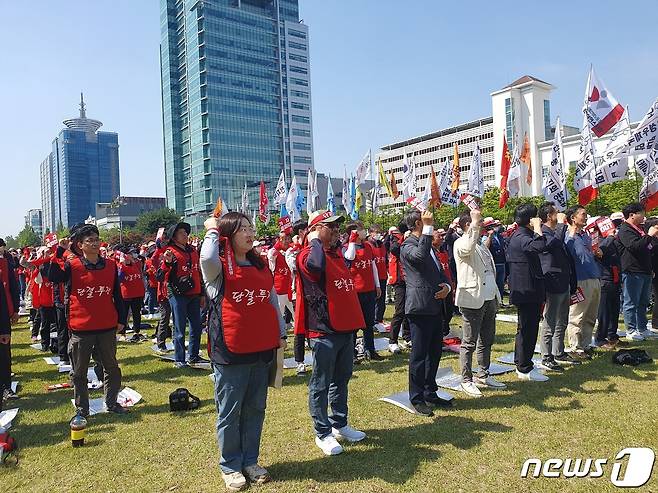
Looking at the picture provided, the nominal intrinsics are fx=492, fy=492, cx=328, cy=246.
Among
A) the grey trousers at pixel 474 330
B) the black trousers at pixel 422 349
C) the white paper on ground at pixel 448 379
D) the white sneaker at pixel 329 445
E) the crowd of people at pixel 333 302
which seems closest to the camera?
the crowd of people at pixel 333 302

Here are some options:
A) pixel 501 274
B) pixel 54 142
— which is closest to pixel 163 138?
pixel 54 142

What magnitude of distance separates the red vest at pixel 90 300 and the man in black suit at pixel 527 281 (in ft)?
16.6

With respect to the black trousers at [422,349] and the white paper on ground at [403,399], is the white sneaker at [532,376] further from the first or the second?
the black trousers at [422,349]

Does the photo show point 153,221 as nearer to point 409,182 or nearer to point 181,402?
point 409,182

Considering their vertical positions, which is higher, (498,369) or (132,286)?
(132,286)

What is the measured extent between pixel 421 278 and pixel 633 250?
549 cm

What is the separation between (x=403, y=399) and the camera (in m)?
5.91

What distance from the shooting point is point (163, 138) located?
114375 millimetres

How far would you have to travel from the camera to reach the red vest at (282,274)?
32.9 ft

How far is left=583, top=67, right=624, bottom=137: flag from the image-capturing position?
38.6 feet

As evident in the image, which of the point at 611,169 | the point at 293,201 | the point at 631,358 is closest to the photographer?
the point at 631,358

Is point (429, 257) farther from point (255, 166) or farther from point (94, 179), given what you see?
point (94, 179)

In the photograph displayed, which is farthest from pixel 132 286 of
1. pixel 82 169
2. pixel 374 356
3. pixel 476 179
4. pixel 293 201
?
pixel 82 169

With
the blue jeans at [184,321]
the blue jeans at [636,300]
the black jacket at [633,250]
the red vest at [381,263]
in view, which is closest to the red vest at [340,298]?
the blue jeans at [184,321]
